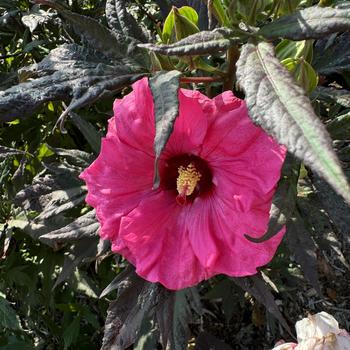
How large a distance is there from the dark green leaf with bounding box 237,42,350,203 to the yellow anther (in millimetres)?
308

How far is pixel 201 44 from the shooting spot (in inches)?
28.4

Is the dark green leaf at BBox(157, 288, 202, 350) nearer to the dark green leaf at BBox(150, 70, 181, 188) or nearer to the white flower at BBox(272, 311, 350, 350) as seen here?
the white flower at BBox(272, 311, 350, 350)

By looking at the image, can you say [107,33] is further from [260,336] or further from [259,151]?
[260,336]

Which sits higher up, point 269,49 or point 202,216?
point 269,49

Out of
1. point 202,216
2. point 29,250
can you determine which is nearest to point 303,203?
point 202,216

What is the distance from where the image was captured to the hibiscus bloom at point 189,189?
846 millimetres

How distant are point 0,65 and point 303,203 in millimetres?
1105

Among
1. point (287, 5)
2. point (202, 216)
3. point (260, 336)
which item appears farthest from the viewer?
point (260, 336)

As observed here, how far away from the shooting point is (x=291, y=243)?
1006mm

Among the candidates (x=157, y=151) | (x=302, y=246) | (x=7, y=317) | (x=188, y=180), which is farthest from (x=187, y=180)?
(x=7, y=317)

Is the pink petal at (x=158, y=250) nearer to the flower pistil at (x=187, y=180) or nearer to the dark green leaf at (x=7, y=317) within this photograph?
the flower pistil at (x=187, y=180)

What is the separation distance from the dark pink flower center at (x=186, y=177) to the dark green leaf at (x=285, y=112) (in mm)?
Result: 298

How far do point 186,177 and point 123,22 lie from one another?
0.29 metres

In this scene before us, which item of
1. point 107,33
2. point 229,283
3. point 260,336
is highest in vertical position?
point 107,33
